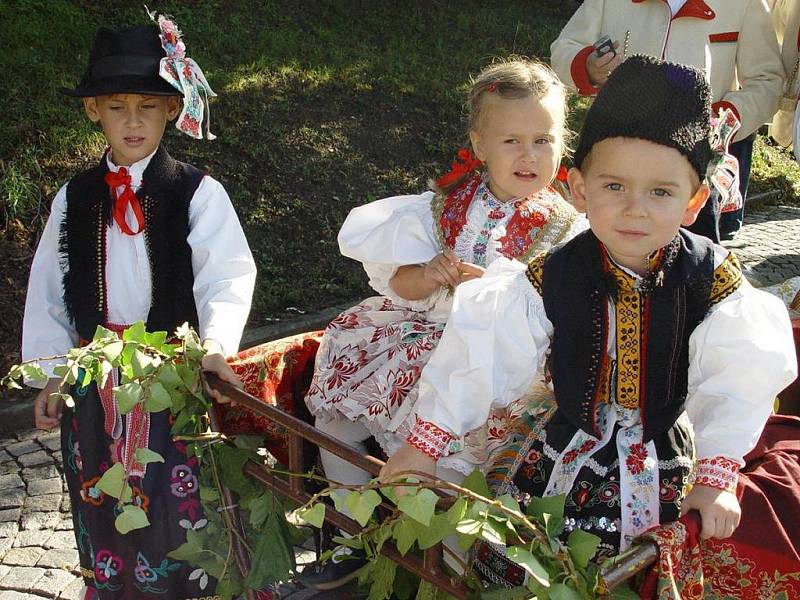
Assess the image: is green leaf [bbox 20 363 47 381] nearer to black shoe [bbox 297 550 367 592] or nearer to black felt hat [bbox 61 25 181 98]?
black felt hat [bbox 61 25 181 98]

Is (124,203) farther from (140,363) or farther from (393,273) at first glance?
(393,273)

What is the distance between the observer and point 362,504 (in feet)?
5.84

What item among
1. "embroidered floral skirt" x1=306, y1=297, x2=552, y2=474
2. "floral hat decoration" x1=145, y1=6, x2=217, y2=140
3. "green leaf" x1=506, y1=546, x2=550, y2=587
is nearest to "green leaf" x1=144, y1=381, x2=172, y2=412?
"embroidered floral skirt" x1=306, y1=297, x2=552, y2=474

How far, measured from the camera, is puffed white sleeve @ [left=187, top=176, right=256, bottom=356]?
258 cm

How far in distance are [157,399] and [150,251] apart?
0.64 meters

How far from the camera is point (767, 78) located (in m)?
3.71

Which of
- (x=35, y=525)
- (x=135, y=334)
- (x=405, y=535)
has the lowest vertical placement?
(x=35, y=525)

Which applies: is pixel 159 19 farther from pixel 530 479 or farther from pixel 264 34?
pixel 264 34

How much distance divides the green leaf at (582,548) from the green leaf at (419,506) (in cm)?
25

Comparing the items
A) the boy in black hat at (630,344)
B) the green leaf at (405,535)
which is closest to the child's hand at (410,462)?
the boy in black hat at (630,344)

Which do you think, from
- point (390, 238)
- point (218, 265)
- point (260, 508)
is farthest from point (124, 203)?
point (260, 508)

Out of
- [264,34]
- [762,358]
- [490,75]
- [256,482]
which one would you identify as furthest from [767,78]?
[264,34]

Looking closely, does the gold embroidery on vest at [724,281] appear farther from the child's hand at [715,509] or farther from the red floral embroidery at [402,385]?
the red floral embroidery at [402,385]

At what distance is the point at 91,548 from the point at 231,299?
77cm
